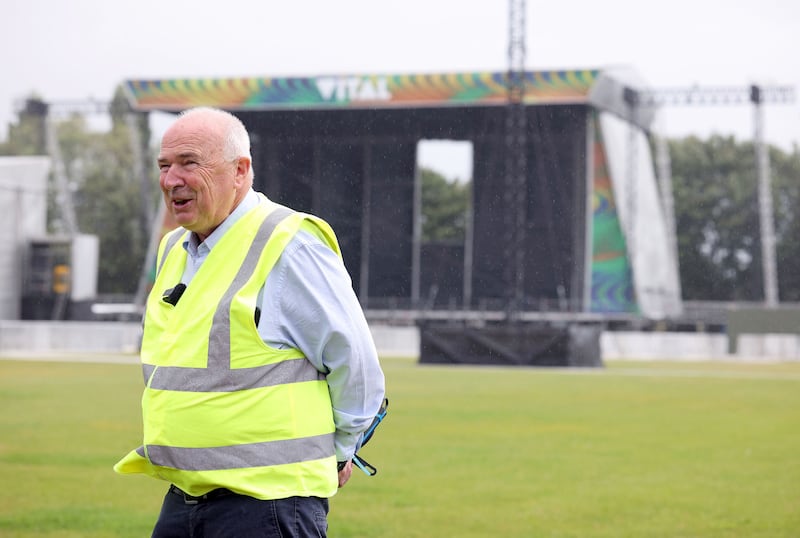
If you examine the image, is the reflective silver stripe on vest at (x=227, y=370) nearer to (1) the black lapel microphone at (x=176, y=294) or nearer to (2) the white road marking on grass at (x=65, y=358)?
(1) the black lapel microphone at (x=176, y=294)

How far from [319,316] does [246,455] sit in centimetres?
37

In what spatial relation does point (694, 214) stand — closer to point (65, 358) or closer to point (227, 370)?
point (65, 358)

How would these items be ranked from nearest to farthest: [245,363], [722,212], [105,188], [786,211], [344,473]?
[245,363] < [344,473] < [722,212] < [786,211] < [105,188]

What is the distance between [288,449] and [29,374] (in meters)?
23.8

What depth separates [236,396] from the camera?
124 inches

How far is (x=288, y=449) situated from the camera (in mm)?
3178

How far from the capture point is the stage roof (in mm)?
48750

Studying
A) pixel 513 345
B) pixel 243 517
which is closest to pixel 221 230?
pixel 243 517

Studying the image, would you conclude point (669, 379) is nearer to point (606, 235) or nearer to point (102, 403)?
point (102, 403)

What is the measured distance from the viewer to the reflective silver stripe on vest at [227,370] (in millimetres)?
3154

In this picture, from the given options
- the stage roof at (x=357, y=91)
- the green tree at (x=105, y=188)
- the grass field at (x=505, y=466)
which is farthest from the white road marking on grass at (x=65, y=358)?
the green tree at (x=105, y=188)

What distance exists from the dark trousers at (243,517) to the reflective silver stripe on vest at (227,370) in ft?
0.89

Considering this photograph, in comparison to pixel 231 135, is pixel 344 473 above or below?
below

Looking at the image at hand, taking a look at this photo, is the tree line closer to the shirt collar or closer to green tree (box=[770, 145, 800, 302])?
green tree (box=[770, 145, 800, 302])
